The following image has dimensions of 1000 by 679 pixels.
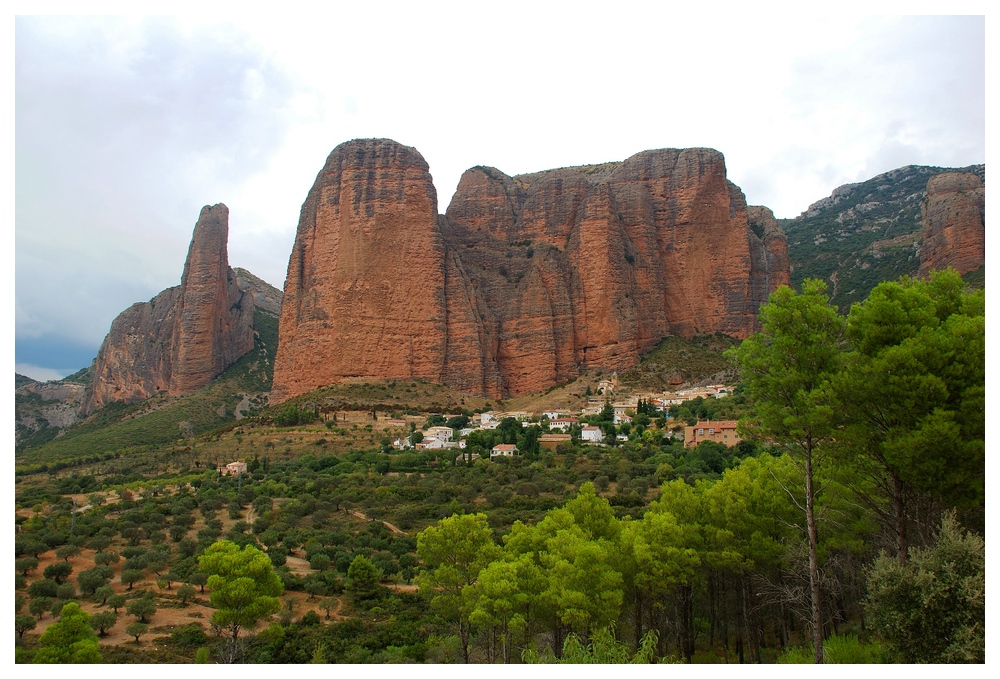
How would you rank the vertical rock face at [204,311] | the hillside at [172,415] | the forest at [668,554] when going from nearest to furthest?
the forest at [668,554] → the hillside at [172,415] → the vertical rock face at [204,311]

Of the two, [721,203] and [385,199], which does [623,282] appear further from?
[385,199]

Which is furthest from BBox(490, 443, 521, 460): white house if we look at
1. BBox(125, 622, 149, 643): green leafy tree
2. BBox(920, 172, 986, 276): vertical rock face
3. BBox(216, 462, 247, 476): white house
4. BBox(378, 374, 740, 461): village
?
BBox(920, 172, 986, 276): vertical rock face

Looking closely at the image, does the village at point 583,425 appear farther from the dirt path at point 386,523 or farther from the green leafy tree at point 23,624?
the green leafy tree at point 23,624

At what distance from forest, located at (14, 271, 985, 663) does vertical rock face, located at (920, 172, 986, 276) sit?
5697 centimetres

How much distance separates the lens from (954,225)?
71188mm

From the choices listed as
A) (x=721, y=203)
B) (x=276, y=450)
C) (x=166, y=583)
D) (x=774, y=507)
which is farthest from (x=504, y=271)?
(x=774, y=507)

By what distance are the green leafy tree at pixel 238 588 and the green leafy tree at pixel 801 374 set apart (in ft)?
42.8

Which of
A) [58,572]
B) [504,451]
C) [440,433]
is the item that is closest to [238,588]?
[58,572]

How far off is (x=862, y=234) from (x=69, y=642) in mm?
107401

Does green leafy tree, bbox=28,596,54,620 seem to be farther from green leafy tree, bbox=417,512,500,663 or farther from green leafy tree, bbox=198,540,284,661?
green leafy tree, bbox=417,512,500,663

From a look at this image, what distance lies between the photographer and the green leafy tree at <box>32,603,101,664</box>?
14.0m

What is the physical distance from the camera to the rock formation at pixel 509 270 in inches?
2721

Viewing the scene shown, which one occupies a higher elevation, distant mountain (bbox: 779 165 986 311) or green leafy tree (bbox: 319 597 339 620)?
distant mountain (bbox: 779 165 986 311)

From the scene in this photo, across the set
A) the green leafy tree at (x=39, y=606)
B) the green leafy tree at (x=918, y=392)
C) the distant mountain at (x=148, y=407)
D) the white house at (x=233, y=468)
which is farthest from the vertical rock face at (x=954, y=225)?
the distant mountain at (x=148, y=407)
